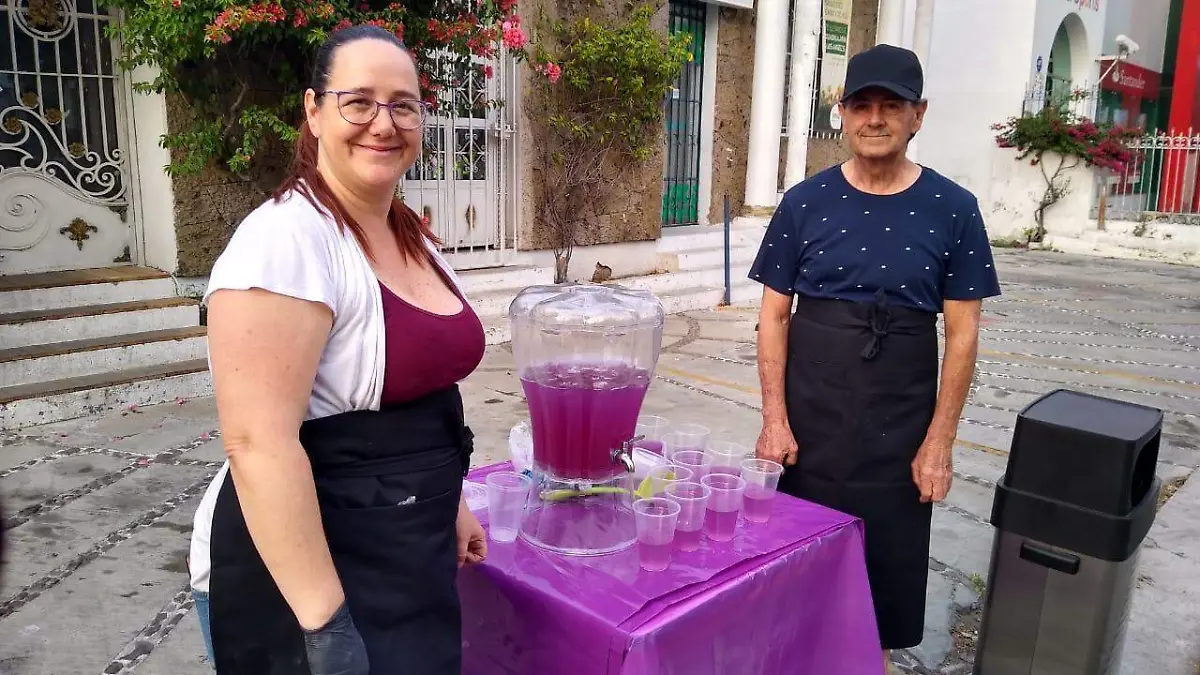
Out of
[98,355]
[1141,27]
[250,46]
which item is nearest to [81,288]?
[98,355]

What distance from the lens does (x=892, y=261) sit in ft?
7.69

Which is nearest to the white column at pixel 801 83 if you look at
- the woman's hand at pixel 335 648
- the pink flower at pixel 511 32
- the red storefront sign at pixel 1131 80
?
the pink flower at pixel 511 32

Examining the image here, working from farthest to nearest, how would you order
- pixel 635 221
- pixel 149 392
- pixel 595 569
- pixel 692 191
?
pixel 692 191 < pixel 635 221 < pixel 149 392 < pixel 595 569

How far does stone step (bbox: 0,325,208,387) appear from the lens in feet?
16.2

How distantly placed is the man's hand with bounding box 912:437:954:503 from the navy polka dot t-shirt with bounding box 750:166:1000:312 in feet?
1.23

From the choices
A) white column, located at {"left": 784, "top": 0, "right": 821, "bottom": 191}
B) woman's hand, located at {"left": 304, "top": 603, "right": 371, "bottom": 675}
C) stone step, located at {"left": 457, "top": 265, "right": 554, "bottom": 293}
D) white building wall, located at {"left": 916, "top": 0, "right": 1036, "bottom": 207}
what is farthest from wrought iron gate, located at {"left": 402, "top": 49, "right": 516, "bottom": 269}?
white building wall, located at {"left": 916, "top": 0, "right": 1036, "bottom": 207}

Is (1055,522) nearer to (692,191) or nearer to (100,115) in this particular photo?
(100,115)

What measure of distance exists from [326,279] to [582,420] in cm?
65

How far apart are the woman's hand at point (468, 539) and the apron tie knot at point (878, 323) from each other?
1181mm

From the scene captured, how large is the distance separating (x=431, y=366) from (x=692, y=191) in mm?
10026

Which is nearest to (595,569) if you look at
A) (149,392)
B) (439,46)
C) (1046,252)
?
(149,392)

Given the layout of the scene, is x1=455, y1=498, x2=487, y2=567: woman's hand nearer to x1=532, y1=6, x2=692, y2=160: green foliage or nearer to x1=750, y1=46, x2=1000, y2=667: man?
x1=750, y1=46, x2=1000, y2=667: man

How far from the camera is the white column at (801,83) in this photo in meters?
11.0

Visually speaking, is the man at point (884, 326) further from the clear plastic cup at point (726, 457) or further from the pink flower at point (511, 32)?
the pink flower at point (511, 32)
